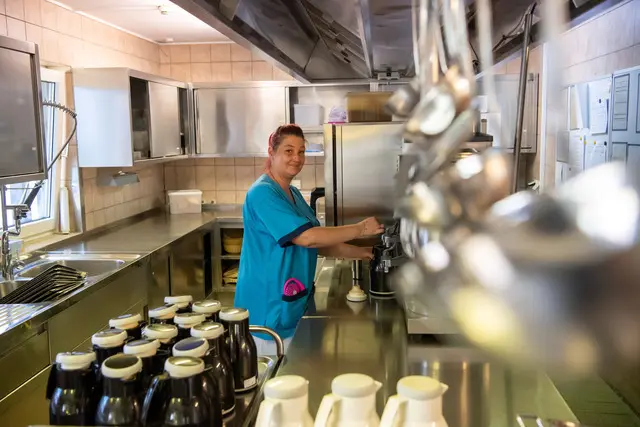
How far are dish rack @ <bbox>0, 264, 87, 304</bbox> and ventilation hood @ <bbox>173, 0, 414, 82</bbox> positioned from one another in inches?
51.7

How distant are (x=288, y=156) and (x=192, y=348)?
52.9 inches

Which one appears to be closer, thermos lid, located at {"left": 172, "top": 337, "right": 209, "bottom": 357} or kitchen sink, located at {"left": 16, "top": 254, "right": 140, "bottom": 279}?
thermos lid, located at {"left": 172, "top": 337, "right": 209, "bottom": 357}

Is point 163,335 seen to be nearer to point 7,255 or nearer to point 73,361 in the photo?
point 73,361

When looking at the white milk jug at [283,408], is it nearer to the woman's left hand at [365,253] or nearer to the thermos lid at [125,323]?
the thermos lid at [125,323]

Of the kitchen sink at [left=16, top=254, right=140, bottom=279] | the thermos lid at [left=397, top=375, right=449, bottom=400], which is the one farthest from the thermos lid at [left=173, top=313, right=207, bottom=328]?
the kitchen sink at [left=16, top=254, right=140, bottom=279]

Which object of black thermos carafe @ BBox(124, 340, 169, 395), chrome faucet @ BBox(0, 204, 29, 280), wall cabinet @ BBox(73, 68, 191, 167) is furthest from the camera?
wall cabinet @ BBox(73, 68, 191, 167)

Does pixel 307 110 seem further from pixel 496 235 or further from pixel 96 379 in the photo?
pixel 496 235

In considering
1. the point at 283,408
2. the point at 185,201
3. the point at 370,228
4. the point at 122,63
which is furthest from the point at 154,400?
the point at 185,201

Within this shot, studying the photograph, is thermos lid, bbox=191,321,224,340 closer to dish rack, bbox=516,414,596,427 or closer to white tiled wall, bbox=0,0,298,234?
dish rack, bbox=516,414,596,427

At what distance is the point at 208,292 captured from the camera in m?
4.30

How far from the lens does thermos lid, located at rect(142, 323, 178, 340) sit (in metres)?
1.20

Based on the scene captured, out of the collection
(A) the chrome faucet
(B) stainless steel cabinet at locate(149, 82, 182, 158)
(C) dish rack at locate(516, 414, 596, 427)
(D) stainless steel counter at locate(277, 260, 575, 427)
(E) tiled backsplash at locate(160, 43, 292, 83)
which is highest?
(E) tiled backsplash at locate(160, 43, 292, 83)

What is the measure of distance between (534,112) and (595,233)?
377 centimetres

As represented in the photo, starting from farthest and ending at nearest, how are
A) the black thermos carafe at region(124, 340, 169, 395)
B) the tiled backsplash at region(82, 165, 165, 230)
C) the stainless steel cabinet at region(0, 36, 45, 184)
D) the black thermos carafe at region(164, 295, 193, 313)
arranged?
the tiled backsplash at region(82, 165, 165, 230) < the stainless steel cabinet at region(0, 36, 45, 184) < the black thermos carafe at region(164, 295, 193, 313) < the black thermos carafe at region(124, 340, 169, 395)
